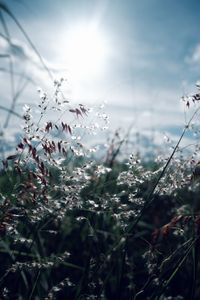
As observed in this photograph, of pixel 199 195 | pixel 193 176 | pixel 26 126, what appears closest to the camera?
pixel 26 126

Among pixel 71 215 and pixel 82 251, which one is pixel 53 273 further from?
pixel 71 215

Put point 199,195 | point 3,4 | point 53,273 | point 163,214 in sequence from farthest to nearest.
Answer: point 199,195, point 163,214, point 53,273, point 3,4

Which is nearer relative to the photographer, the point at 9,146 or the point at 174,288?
the point at 9,146

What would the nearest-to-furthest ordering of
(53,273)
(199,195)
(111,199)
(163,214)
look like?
(111,199), (53,273), (163,214), (199,195)

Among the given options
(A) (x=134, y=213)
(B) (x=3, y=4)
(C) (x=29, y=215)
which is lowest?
(C) (x=29, y=215)

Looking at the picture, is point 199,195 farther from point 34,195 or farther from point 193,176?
point 34,195

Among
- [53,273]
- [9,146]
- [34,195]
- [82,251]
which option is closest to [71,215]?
[82,251]

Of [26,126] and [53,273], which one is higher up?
[26,126]

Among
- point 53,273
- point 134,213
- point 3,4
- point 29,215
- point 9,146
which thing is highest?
point 3,4

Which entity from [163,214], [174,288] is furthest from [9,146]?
[163,214]
